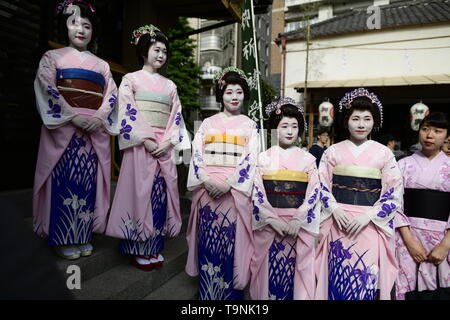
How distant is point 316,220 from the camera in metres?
2.61

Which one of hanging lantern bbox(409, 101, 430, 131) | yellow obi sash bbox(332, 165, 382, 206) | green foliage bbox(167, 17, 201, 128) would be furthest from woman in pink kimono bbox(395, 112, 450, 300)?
green foliage bbox(167, 17, 201, 128)

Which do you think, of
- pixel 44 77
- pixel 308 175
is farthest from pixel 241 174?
pixel 44 77

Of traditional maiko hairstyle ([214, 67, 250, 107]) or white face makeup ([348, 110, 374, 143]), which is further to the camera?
traditional maiko hairstyle ([214, 67, 250, 107])

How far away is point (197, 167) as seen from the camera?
2.87 m

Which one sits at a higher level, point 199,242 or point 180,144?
point 180,144

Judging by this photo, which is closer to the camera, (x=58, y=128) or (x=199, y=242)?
(x=58, y=128)

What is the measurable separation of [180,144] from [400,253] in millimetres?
2445

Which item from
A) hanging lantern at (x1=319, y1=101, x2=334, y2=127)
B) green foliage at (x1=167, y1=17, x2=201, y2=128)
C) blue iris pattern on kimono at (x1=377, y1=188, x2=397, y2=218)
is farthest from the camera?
green foliage at (x1=167, y1=17, x2=201, y2=128)

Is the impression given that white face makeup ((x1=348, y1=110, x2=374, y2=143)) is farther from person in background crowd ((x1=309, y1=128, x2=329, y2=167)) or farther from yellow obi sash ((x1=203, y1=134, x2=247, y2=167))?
person in background crowd ((x1=309, y1=128, x2=329, y2=167))

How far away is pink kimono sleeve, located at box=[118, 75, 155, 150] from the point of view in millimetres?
2919

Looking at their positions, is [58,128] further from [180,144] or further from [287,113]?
[287,113]

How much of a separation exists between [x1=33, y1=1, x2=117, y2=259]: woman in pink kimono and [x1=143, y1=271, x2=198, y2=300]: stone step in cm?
82

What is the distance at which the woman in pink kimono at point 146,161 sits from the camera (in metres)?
2.91
